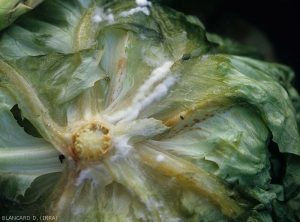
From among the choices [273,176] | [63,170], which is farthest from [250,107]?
[63,170]

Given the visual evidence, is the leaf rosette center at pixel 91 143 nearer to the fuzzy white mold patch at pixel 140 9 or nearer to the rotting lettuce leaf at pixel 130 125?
the rotting lettuce leaf at pixel 130 125

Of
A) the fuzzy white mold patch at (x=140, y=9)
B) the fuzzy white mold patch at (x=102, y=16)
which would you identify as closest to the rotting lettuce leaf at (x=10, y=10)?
the fuzzy white mold patch at (x=102, y=16)

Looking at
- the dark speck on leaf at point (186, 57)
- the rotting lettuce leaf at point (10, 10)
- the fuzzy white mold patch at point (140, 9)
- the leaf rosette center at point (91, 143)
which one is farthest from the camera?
the fuzzy white mold patch at point (140, 9)

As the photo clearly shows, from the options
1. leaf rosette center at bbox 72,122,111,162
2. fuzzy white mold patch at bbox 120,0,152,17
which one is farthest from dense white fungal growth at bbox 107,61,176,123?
fuzzy white mold patch at bbox 120,0,152,17

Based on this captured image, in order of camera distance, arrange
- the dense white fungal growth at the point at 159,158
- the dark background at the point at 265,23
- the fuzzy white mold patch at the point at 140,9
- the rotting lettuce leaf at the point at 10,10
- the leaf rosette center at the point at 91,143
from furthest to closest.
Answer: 1. the dark background at the point at 265,23
2. the fuzzy white mold patch at the point at 140,9
3. the rotting lettuce leaf at the point at 10,10
4. the dense white fungal growth at the point at 159,158
5. the leaf rosette center at the point at 91,143

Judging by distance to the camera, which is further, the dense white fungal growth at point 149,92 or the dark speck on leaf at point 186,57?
the dark speck on leaf at point 186,57

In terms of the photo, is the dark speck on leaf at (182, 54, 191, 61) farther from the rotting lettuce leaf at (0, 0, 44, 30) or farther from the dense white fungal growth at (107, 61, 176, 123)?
the rotting lettuce leaf at (0, 0, 44, 30)

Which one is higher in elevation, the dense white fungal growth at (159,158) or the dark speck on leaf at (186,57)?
the dark speck on leaf at (186,57)
